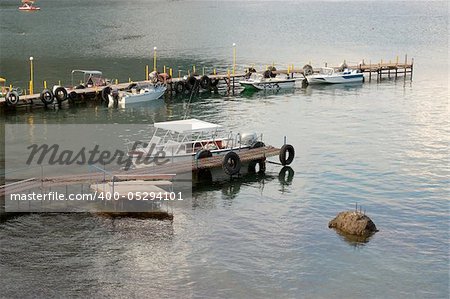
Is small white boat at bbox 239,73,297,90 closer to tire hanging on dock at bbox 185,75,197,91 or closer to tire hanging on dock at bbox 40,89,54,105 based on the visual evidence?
tire hanging on dock at bbox 185,75,197,91

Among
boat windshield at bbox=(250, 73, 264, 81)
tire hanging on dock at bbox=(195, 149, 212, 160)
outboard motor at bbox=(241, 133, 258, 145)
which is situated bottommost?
tire hanging on dock at bbox=(195, 149, 212, 160)

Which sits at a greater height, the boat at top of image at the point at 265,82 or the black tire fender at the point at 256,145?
the boat at top of image at the point at 265,82

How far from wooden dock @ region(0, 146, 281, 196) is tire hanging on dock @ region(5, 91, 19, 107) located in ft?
87.0

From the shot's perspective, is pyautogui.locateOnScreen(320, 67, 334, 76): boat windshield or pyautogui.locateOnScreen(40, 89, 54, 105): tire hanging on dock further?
pyautogui.locateOnScreen(320, 67, 334, 76): boat windshield

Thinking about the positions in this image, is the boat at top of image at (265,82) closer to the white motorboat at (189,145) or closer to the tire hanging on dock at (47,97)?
the tire hanging on dock at (47,97)

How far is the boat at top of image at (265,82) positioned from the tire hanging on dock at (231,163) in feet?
136

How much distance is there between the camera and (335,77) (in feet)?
314

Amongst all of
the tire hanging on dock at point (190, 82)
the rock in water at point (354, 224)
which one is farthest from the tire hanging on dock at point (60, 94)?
the rock in water at point (354, 224)

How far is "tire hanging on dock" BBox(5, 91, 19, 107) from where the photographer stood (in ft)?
232

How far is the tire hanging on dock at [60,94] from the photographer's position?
75250 millimetres

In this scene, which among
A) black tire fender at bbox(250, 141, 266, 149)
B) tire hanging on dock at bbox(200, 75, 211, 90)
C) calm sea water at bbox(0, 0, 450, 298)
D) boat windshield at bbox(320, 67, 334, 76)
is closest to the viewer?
calm sea water at bbox(0, 0, 450, 298)

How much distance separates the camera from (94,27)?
626 feet

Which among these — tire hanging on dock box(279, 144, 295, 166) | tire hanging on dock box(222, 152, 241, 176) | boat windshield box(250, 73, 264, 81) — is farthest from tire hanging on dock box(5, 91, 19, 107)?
boat windshield box(250, 73, 264, 81)

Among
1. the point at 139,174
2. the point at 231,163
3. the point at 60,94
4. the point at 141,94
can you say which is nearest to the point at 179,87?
the point at 141,94
